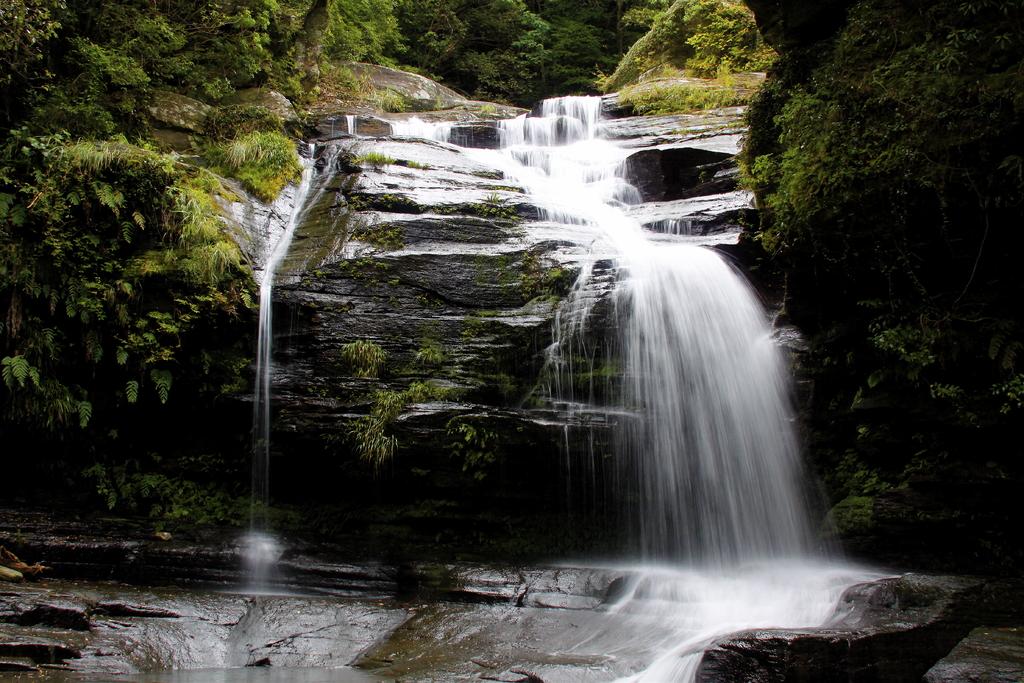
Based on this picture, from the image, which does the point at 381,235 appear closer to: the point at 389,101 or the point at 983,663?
the point at 983,663

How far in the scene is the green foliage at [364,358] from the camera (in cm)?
750

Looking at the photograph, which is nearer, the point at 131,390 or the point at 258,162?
the point at 131,390

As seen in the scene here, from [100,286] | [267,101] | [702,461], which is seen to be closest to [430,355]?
[702,461]

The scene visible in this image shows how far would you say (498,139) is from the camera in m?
Result: 14.6

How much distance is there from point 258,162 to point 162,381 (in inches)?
191

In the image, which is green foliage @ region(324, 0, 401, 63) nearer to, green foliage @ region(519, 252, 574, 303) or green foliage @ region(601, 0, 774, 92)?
green foliage @ region(601, 0, 774, 92)

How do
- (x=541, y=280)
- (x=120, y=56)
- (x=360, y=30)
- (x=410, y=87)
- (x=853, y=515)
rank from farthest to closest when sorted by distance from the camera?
(x=360, y=30) < (x=410, y=87) < (x=120, y=56) < (x=541, y=280) < (x=853, y=515)

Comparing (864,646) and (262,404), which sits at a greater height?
(262,404)

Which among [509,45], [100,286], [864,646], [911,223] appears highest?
[509,45]

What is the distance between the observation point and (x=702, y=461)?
7316 mm

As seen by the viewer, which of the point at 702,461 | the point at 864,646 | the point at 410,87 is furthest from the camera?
the point at 410,87

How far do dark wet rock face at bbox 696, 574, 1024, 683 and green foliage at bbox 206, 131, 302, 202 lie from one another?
9019mm

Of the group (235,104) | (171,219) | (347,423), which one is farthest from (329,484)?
(235,104)

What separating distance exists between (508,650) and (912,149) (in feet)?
18.0
